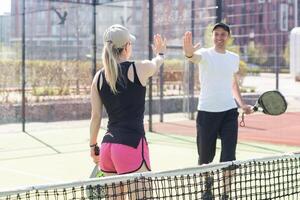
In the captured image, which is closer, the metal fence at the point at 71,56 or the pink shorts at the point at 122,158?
the pink shorts at the point at 122,158

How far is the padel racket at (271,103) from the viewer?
527cm

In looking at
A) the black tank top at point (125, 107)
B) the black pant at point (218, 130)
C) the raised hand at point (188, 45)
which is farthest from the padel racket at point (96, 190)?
the black pant at point (218, 130)

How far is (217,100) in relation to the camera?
5.53m

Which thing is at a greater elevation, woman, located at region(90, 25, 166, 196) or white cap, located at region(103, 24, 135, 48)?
white cap, located at region(103, 24, 135, 48)

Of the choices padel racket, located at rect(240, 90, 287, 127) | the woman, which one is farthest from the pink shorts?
padel racket, located at rect(240, 90, 287, 127)

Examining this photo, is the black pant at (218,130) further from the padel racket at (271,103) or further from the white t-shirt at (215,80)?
the padel racket at (271,103)

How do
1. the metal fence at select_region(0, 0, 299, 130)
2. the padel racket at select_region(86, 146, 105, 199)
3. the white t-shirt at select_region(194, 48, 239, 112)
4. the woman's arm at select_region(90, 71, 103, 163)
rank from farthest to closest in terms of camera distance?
1. the metal fence at select_region(0, 0, 299, 130)
2. the white t-shirt at select_region(194, 48, 239, 112)
3. the woman's arm at select_region(90, 71, 103, 163)
4. the padel racket at select_region(86, 146, 105, 199)

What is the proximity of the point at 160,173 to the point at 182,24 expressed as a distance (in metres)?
11.7

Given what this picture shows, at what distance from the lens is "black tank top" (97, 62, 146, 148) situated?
4.02 metres

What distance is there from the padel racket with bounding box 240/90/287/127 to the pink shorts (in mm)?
1536

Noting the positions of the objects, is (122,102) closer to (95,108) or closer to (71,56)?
(95,108)

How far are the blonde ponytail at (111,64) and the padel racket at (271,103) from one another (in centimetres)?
168

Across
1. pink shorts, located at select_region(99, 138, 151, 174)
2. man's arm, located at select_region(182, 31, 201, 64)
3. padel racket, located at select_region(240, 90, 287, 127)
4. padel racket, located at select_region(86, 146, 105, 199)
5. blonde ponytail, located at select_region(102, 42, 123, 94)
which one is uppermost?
man's arm, located at select_region(182, 31, 201, 64)

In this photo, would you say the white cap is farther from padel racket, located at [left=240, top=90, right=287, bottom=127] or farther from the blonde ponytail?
padel racket, located at [left=240, top=90, right=287, bottom=127]
